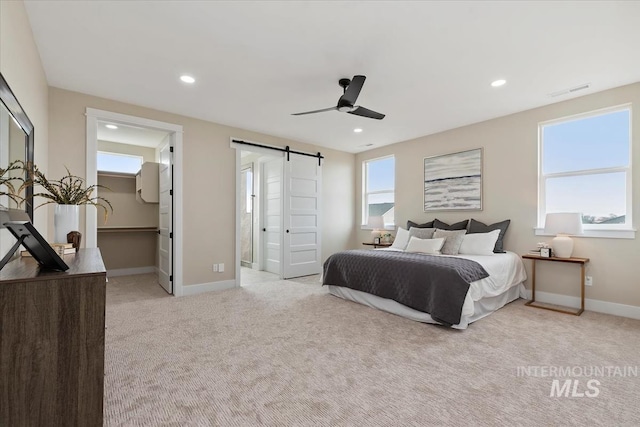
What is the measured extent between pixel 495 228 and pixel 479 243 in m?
0.39

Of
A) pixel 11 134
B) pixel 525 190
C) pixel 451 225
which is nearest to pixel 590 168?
pixel 525 190

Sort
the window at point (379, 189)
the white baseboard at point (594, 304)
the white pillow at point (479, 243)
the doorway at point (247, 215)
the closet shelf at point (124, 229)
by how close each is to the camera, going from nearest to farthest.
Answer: the white baseboard at point (594, 304) → the white pillow at point (479, 243) → the closet shelf at point (124, 229) → the window at point (379, 189) → the doorway at point (247, 215)

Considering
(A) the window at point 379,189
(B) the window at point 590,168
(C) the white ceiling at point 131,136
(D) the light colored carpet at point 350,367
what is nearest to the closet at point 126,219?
(C) the white ceiling at point 131,136

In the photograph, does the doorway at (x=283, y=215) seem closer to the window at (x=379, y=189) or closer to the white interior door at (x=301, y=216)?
the white interior door at (x=301, y=216)

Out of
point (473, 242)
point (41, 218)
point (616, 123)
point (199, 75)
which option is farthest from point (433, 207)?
point (41, 218)

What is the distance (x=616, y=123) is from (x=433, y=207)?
244 centimetres

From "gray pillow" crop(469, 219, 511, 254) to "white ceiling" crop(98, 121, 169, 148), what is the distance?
16.7 feet

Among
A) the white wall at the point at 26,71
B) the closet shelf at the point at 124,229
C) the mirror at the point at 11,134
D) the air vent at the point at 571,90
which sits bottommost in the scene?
the closet shelf at the point at 124,229

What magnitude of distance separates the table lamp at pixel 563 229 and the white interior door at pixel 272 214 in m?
4.06

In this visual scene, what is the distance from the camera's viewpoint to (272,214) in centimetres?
622

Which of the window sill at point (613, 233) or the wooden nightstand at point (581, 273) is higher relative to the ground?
the window sill at point (613, 233)

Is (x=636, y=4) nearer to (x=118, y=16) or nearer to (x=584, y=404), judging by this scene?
(x=584, y=404)

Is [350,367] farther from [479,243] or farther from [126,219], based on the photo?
[126,219]

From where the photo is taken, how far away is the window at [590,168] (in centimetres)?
350
